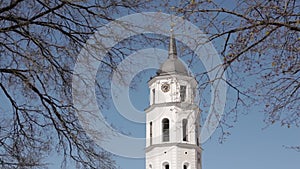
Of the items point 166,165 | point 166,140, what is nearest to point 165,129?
point 166,140

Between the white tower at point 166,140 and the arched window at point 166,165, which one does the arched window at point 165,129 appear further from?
the arched window at point 166,165

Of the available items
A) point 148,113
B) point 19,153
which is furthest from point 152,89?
point 19,153

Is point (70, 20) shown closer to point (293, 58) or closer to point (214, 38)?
point (214, 38)

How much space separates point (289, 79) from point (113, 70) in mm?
2825

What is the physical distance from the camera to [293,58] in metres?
7.47

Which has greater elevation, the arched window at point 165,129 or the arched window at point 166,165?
the arched window at point 165,129

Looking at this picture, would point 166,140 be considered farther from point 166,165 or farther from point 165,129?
point 166,165

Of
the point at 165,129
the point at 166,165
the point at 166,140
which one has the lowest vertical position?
the point at 166,165

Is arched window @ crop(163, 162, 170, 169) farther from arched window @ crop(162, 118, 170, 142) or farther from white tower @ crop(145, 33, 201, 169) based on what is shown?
arched window @ crop(162, 118, 170, 142)

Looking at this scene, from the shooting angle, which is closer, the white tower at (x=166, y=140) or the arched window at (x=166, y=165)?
the white tower at (x=166, y=140)

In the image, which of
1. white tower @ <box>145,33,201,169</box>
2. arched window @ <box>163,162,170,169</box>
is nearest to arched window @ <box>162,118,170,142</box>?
white tower @ <box>145,33,201,169</box>

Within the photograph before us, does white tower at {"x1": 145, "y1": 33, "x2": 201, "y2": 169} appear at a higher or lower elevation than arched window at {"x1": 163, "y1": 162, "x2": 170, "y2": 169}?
higher

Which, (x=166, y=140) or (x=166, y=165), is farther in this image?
(x=166, y=165)

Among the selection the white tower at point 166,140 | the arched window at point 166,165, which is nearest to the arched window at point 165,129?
the white tower at point 166,140
